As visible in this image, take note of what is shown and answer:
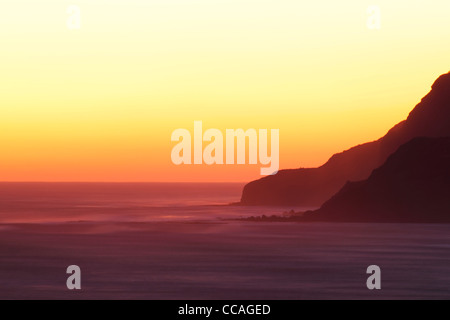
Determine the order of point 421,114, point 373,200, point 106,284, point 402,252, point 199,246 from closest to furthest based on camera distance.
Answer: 1. point 106,284
2. point 402,252
3. point 199,246
4. point 373,200
5. point 421,114

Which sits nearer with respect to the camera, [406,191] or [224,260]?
[224,260]

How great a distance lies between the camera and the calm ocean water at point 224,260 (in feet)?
170

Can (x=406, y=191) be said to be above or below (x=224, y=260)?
above

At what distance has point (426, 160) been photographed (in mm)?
119750

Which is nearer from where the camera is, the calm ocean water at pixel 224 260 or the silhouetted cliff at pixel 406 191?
the calm ocean water at pixel 224 260

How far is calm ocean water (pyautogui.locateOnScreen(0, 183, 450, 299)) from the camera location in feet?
170

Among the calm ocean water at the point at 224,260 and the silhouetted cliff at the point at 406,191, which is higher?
the silhouetted cliff at the point at 406,191

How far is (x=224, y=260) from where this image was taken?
233 ft

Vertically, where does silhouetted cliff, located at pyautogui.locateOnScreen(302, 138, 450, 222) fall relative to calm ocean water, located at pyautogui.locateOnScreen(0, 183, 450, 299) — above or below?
above

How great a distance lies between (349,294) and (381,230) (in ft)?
186
